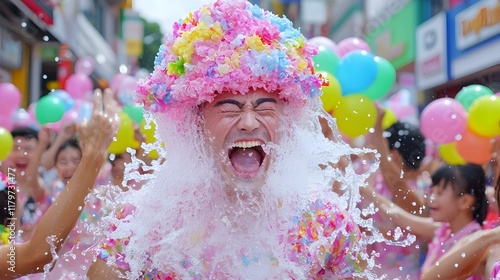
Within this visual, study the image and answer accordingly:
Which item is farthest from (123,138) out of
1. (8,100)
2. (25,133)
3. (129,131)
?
(8,100)

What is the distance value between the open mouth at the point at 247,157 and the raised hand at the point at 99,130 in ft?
1.51

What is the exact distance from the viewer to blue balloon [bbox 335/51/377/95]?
4590mm

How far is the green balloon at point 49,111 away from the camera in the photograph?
5.69 m

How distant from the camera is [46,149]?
4.87 m

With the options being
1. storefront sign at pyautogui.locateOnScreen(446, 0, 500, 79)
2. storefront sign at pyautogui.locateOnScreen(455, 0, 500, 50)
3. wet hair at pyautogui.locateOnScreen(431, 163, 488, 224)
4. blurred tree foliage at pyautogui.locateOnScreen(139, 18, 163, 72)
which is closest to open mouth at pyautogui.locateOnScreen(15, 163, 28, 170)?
wet hair at pyautogui.locateOnScreen(431, 163, 488, 224)

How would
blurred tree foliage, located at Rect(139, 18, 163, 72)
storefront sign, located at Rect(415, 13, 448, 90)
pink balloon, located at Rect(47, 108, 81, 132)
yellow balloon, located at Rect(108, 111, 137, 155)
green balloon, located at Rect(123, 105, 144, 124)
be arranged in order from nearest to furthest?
yellow balloon, located at Rect(108, 111, 137, 155) < pink balloon, located at Rect(47, 108, 81, 132) < green balloon, located at Rect(123, 105, 144, 124) < storefront sign, located at Rect(415, 13, 448, 90) < blurred tree foliage, located at Rect(139, 18, 163, 72)

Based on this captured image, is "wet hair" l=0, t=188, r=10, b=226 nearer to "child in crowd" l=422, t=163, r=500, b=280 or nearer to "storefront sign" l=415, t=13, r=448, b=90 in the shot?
"child in crowd" l=422, t=163, r=500, b=280

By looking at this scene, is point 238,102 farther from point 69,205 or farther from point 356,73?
point 356,73

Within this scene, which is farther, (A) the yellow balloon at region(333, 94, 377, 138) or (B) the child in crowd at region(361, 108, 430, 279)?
(A) the yellow balloon at region(333, 94, 377, 138)

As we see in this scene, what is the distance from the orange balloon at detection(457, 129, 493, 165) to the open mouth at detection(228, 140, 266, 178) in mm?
2902

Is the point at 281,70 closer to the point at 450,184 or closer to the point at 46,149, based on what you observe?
the point at 450,184

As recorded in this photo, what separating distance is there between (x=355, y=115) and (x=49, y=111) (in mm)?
2683

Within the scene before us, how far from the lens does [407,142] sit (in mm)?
4430

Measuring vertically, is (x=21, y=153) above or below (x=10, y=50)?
below
